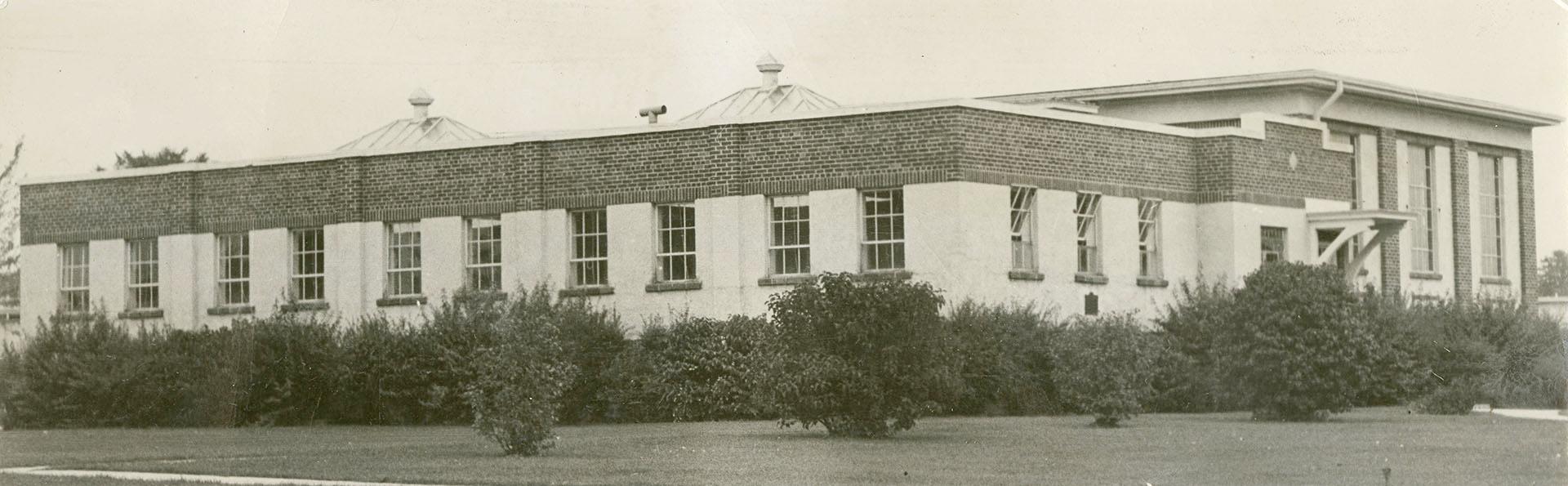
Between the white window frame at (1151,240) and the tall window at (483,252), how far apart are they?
1186 centimetres

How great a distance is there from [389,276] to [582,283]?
175 inches

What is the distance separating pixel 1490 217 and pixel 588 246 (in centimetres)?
2265

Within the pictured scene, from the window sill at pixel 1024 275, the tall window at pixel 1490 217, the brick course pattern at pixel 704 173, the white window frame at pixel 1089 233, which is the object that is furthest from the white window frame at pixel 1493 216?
the window sill at pixel 1024 275

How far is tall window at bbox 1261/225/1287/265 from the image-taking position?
40.8 m

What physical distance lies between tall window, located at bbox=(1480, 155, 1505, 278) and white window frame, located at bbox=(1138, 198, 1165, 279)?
13104mm

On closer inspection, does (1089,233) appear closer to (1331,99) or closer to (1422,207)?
(1331,99)

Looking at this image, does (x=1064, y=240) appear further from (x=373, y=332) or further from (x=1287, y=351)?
(x=373, y=332)

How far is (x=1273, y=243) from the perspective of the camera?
134 feet

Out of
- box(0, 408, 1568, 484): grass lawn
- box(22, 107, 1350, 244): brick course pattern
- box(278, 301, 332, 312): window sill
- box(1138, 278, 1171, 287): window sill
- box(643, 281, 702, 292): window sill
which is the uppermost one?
box(22, 107, 1350, 244): brick course pattern

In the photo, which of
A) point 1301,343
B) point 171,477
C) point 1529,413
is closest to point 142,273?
point 171,477

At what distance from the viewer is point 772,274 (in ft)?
118

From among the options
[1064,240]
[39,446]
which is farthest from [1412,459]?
[39,446]

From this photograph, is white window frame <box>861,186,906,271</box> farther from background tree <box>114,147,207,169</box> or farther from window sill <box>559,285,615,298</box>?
background tree <box>114,147,207,169</box>

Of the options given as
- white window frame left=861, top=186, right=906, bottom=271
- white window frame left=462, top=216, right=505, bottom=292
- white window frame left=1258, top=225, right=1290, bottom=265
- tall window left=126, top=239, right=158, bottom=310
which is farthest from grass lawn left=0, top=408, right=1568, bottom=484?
tall window left=126, top=239, right=158, bottom=310
